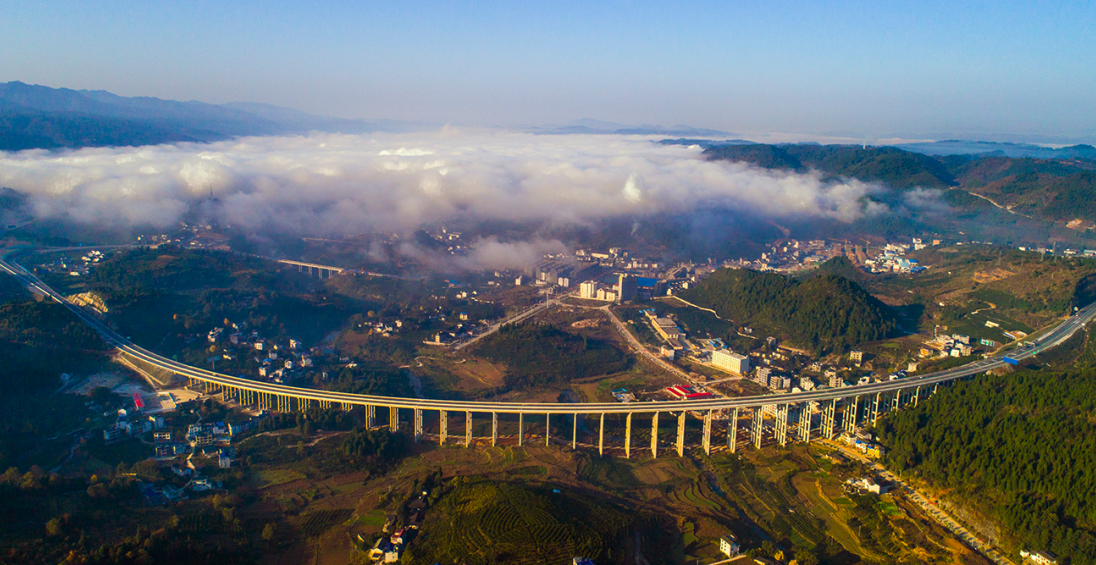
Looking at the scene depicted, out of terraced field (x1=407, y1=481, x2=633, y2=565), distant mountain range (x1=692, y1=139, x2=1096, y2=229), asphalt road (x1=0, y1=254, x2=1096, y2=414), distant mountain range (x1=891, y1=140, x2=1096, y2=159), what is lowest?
terraced field (x1=407, y1=481, x2=633, y2=565)

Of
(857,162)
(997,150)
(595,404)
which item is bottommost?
(595,404)

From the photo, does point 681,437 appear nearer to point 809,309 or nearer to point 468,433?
point 468,433

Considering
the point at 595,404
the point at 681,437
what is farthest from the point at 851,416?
the point at 595,404

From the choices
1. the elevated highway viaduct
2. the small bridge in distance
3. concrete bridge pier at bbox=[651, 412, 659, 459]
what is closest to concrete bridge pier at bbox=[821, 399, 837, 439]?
the elevated highway viaduct

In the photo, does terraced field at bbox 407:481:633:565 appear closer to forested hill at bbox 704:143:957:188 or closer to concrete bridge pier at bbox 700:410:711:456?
concrete bridge pier at bbox 700:410:711:456

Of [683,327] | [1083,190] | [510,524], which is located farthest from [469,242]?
[1083,190]
